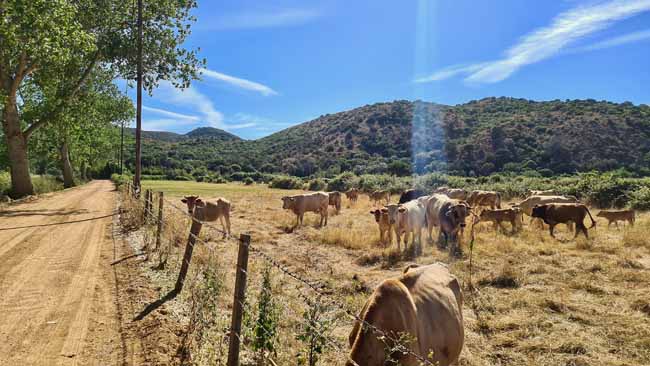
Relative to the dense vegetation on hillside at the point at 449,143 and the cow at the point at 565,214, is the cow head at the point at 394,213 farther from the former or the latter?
the dense vegetation on hillside at the point at 449,143

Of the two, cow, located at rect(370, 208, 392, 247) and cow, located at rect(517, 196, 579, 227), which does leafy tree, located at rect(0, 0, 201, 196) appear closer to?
cow, located at rect(370, 208, 392, 247)

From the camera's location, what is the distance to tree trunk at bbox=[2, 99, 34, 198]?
2195 cm

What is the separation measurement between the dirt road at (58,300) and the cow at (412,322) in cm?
323

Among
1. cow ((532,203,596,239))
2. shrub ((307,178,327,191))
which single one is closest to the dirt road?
cow ((532,203,596,239))

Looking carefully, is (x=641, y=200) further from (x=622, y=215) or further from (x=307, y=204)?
(x=307, y=204)

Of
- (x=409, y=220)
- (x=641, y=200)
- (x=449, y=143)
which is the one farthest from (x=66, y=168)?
(x=449, y=143)

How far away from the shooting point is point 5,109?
2184cm

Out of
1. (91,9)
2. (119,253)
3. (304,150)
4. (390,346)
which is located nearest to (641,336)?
(390,346)

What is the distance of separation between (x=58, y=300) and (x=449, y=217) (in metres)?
11.8

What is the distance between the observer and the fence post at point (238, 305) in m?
4.19

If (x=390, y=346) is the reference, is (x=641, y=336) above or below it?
below

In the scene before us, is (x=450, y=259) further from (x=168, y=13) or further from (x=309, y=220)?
(x=168, y=13)

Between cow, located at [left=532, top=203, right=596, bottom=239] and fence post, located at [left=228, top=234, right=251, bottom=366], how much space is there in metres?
15.4

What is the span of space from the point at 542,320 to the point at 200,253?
8.16 meters
